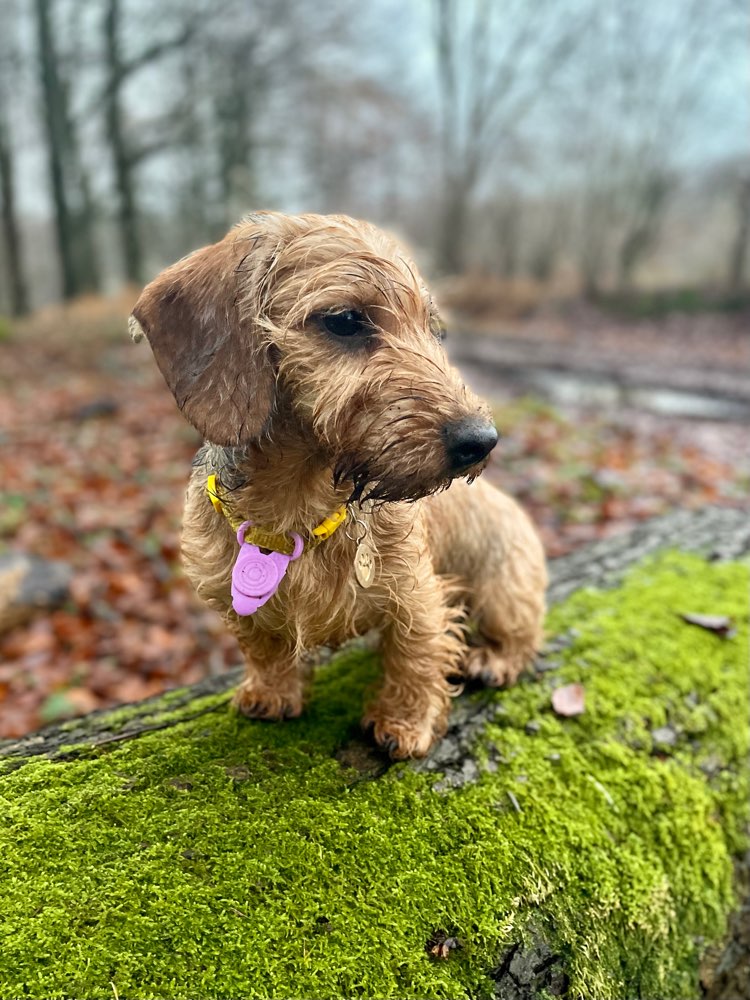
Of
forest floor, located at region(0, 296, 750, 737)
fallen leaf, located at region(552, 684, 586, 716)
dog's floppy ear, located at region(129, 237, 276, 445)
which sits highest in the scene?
dog's floppy ear, located at region(129, 237, 276, 445)

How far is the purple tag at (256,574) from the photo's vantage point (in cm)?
237

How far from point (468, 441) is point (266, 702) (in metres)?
1.46

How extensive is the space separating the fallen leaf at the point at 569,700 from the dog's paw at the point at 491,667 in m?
0.21

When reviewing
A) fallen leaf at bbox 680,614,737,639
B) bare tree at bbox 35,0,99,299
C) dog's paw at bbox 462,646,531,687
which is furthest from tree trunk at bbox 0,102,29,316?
fallen leaf at bbox 680,614,737,639

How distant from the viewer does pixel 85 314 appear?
60.5 ft

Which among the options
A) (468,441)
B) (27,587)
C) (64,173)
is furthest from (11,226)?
(468,441)

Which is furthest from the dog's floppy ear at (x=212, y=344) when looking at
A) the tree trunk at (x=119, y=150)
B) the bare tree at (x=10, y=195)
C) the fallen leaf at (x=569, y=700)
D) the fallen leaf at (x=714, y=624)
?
the bare tree at (x=10, y=195)

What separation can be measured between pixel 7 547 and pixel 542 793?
575 centimetres

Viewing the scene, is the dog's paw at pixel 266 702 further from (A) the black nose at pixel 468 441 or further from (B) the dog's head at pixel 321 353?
(A) the black nose at pixel 468 441

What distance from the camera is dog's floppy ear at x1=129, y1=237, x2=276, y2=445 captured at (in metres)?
2.24

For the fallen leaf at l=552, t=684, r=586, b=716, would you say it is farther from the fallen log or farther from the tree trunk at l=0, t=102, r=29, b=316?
the tree trunk at l=0, t=102, r=29, b=316

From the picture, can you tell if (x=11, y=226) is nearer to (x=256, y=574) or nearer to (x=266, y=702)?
(x=266, y=702)

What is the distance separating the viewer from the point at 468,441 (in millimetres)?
2047

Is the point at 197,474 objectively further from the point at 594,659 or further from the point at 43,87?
the point at 43,87
